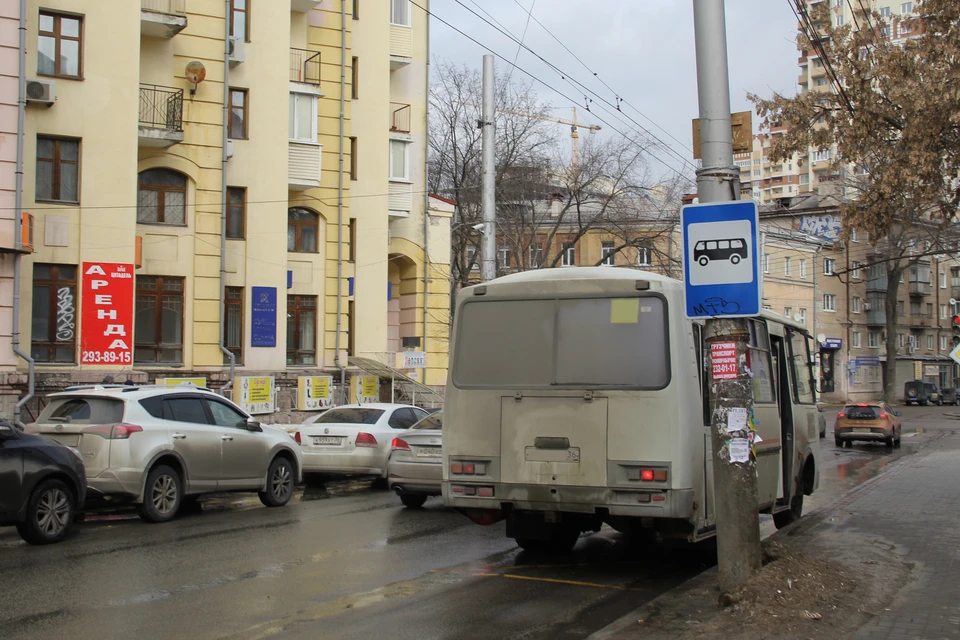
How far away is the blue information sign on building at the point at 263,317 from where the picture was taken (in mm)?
29031

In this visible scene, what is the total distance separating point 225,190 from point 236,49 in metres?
4.06

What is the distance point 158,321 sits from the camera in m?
27.5

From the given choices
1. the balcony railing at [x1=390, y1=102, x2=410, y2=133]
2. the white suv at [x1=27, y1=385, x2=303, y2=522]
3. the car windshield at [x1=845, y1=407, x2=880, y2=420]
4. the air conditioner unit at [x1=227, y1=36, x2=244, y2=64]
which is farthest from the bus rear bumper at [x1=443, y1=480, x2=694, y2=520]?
the balcony railing at [x1=390, y1=102, x2=410, y2=133]

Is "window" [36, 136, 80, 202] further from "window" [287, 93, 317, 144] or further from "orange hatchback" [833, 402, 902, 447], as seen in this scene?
"orange hatchback" [833, 402, 902, 447]

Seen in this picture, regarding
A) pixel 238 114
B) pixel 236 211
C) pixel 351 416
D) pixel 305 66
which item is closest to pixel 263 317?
pixel 236 211

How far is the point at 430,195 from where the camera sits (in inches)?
1497

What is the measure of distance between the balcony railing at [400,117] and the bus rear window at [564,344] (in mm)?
27419

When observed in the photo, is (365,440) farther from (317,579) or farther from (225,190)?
(225,190)

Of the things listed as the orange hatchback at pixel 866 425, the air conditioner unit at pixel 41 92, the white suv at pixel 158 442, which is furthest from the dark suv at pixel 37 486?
the orange hatchback at pixel 866 425

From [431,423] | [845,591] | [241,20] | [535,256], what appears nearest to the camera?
[845,591]

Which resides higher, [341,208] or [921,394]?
[341,208]

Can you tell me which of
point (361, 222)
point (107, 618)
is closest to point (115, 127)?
point (361, 222)

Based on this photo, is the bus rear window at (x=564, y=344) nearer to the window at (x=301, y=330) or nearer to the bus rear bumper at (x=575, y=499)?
the bus rear bumper at (x=575, y=499)

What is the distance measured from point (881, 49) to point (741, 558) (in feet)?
30.7
